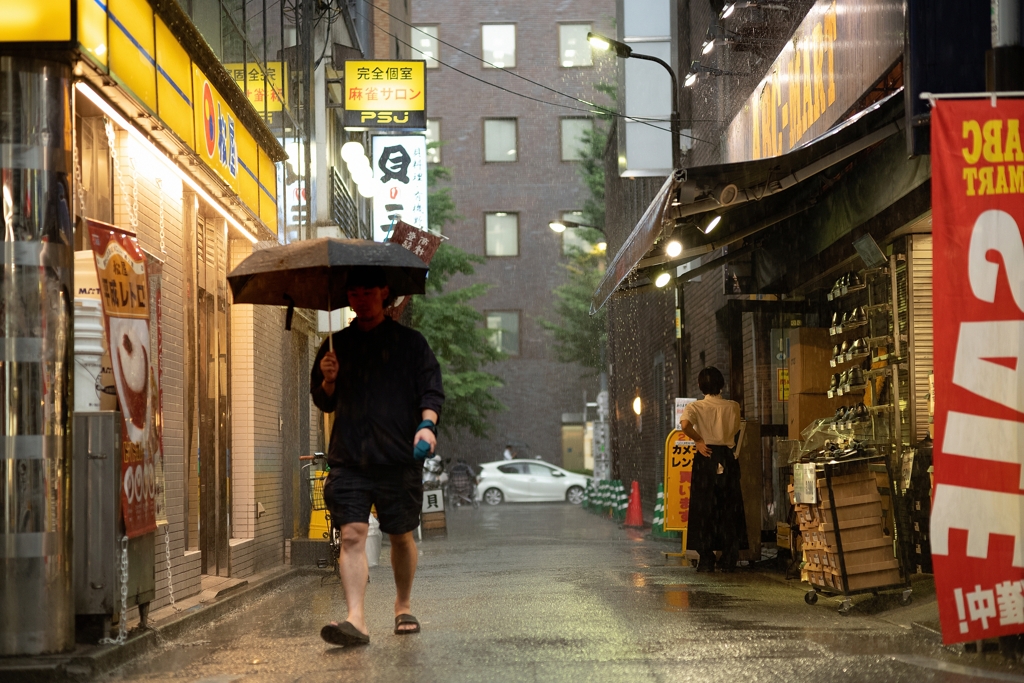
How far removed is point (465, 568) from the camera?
12.9 m

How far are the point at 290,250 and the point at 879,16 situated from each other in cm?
440

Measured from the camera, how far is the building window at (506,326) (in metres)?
50.8

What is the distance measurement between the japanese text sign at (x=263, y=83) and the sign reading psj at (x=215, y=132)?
143 centimetres

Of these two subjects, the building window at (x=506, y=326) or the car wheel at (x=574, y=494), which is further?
the building window at (x=506, y=326)

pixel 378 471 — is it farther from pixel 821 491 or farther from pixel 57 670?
pixel 821 491

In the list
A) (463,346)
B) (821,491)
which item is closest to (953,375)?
(821,491)

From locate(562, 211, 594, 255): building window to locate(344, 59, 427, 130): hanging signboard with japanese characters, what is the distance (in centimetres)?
2297

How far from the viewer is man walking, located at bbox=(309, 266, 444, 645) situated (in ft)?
A: 22.4

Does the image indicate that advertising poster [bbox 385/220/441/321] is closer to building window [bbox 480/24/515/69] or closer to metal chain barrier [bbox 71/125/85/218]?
metal chain barrier [bbox 71/125/85/218]

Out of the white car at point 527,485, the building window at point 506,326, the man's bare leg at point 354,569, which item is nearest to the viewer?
the man's bare leg at point 354,569

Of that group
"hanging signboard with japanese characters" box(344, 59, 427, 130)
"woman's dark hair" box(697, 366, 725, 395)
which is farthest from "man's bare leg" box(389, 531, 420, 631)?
"hanging signboard with japanese characters" box(344, 59, 427, 130)

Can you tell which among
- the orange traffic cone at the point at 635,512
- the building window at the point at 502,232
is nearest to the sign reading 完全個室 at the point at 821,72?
the orange traffic cone at the point at 635,512

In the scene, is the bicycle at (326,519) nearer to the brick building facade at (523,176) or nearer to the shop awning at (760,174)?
the shop awning at (760,174)

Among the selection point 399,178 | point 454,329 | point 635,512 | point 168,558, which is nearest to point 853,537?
point 168,558
